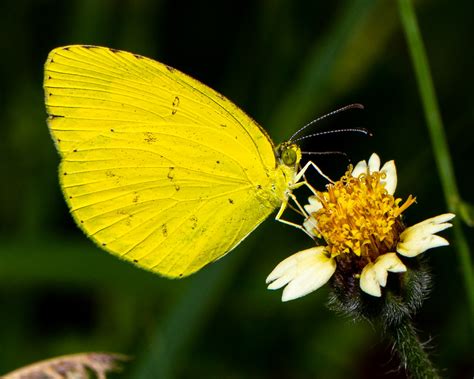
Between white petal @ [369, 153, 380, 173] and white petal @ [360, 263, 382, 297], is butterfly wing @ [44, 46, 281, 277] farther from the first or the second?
white petal @ [360, 263, 382, 297]

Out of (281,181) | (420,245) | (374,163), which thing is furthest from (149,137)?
(420,245)

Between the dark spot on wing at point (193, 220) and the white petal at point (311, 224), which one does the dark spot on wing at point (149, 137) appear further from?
the white petal at point (311, 224)

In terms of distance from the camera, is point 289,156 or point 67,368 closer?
point 67,368

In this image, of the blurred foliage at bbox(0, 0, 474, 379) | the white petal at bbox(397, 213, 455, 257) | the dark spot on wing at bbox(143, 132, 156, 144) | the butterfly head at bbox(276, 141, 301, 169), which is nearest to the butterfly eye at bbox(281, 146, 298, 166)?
the butterfly head at bbox(276, 141, 301, 169)

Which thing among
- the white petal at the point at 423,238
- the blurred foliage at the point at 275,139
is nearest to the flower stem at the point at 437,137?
the white petal at the point at 423,238

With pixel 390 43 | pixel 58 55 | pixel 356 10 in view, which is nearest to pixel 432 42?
pixel 390 43

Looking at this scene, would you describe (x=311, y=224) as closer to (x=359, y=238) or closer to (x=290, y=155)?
(x=359, y=238)
